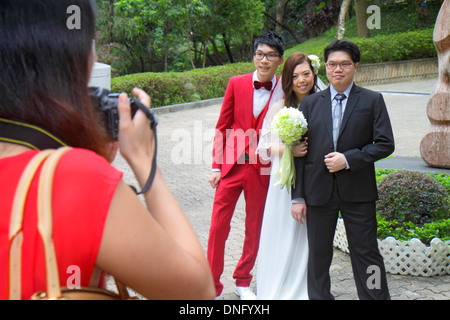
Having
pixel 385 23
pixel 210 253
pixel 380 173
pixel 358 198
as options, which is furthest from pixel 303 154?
pixel 385 23

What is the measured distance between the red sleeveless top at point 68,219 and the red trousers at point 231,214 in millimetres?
3448

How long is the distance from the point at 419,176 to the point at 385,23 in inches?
927

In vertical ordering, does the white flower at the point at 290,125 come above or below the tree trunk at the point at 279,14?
below

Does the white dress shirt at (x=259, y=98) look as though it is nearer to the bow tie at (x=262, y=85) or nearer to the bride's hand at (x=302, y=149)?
the bow tie at (x=262, y=85)

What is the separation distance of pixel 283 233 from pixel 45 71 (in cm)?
343

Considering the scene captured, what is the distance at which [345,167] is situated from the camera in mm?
3736

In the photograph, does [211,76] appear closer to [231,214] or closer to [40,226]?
[231,214]

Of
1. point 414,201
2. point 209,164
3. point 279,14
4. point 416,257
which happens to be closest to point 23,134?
point 416,257

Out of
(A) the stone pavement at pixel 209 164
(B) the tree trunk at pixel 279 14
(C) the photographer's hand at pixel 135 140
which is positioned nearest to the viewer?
(C) the photographer's hand at pixel 135 140

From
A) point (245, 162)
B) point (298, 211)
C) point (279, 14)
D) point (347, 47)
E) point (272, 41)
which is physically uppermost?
point (279, 14)

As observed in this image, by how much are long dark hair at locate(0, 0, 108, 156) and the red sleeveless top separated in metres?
0.14

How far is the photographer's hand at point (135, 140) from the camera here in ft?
4.41

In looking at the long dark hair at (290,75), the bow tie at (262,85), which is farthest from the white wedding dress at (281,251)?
the bow tie at (262,85)

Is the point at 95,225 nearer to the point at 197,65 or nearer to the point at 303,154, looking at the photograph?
the point at 303,154
